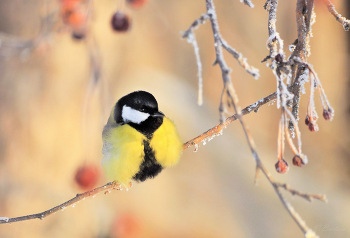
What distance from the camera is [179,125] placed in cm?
264

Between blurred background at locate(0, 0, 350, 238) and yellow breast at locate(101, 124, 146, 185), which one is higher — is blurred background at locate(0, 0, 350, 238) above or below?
above

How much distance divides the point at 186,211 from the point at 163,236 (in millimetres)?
297

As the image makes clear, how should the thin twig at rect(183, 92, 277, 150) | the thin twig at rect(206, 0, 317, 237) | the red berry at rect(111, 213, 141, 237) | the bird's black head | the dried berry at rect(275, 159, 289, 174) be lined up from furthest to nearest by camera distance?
the red berry at rect(111, 213, 141, 237) < the bird's black head < the thin twig at rect(183, 92, 277, 150) < the dried berry at rect(275, 159, 289, 174) < the thin twig at rect(206, 0, 317, 237)

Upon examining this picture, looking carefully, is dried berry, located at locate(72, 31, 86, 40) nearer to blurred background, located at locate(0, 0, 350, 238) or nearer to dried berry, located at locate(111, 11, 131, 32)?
dried berry, located at locate(111, 11, 131, 32)

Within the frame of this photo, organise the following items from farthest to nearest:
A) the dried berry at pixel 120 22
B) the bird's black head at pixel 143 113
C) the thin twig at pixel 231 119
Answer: the bird's black head at pixel 143 113 → the dried berry at pixel 120 22 → the thin twig at pixel 231 119

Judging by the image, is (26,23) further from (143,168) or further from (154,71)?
(143,168)

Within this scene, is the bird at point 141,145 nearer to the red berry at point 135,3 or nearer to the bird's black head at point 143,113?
the bird's black head at point 143,113

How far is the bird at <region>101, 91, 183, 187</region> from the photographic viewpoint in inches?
37.7

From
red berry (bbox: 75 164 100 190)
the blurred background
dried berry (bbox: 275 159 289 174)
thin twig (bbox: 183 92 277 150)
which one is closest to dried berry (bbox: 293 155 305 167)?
dried berry (bbox: 275 159 289 174)

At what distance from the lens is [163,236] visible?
8.21ft

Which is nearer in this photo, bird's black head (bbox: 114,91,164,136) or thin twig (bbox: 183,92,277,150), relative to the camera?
thin twig (bbox: 183,92,277,150)

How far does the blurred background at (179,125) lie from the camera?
5.97ft

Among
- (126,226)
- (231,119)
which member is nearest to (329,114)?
(231,119)

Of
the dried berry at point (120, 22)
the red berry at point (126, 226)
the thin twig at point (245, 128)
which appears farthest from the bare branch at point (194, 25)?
the red berry at point (126, 226)
